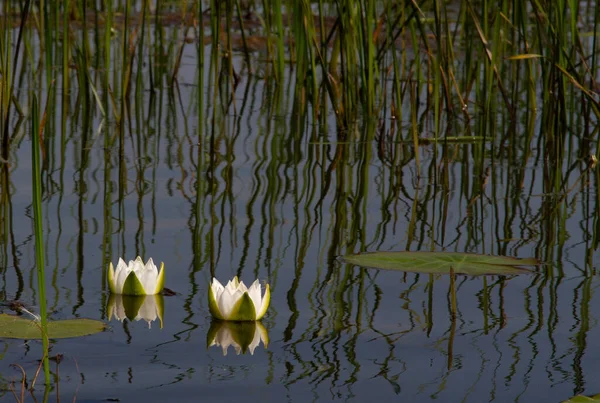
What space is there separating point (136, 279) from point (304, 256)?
1.78ft

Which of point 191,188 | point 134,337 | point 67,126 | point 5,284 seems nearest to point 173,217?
point 191,188

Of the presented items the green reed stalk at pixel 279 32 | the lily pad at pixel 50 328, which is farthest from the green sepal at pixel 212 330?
the green reed stalk at pixel 279 32

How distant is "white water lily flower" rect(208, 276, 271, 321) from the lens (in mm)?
2001

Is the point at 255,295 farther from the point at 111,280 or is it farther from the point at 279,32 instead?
the point at 279,32

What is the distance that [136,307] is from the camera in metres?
2.11

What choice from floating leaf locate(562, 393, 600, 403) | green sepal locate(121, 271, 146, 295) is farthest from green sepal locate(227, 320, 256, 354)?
floating leaf locate(562, 393, 600, 403)

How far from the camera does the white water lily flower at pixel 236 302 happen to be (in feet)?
6.57

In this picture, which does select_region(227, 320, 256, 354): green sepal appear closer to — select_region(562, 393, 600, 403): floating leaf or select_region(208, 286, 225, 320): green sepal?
select_region(208, 286, 225, 320): green sepal

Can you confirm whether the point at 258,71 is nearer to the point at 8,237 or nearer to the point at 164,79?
the point at 164,79

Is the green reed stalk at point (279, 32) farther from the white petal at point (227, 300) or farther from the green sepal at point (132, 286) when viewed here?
the white petal at point (227, 300)

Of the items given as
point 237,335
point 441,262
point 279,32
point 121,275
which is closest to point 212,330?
point 237,335

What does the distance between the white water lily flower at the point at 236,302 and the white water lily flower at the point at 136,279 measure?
18 cm

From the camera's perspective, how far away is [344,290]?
7.39 feet

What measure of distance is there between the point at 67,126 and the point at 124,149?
0.52m
